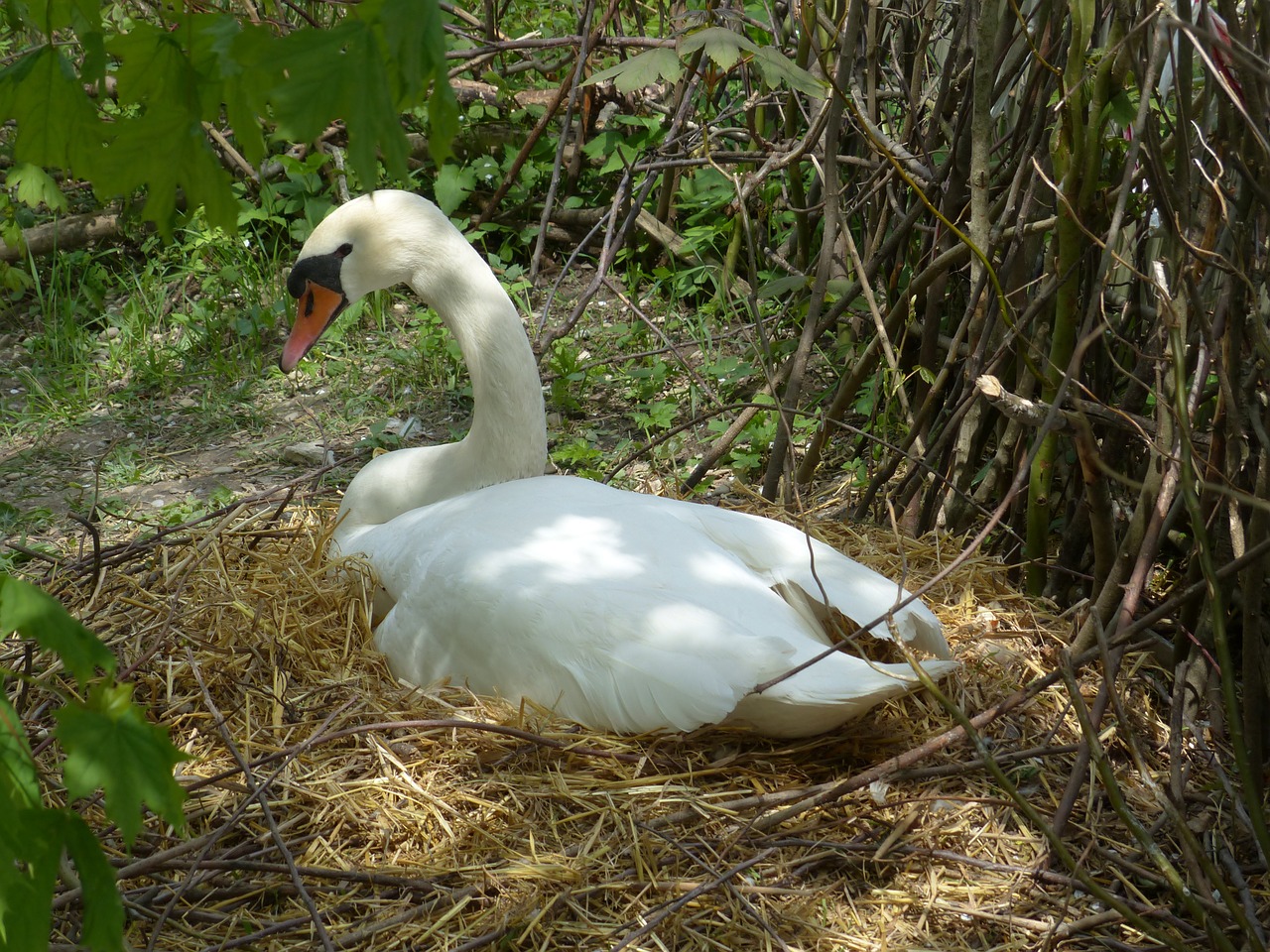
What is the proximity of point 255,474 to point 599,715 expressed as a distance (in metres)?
2.64

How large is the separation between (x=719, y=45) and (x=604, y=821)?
5.39 feet

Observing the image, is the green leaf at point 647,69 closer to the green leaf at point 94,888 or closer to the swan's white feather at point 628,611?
the swan's white feather at point 628,611

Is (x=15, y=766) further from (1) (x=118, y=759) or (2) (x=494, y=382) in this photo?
(2) (x=494, y=382)

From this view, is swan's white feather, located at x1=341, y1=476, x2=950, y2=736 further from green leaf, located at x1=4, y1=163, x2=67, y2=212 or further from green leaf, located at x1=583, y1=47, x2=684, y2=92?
green leaf, located at x1=4, y1=163, x2=67, y2=212

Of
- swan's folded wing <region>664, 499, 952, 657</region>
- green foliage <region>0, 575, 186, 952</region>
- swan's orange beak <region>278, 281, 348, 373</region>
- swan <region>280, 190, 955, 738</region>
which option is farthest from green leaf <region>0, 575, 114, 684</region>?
swan's orange beak <region>278, 281, 348, 373</region>

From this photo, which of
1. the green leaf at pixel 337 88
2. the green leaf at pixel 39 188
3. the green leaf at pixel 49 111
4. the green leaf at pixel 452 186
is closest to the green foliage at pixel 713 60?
the green leaf at pixel 49 111

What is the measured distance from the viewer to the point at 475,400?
10.6 ft

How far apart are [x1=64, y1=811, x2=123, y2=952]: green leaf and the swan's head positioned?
7.73 feet

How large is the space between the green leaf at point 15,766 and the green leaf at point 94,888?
5 centimetres

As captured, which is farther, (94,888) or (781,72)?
(781,72)

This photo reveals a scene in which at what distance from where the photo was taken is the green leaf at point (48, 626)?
3.75ft

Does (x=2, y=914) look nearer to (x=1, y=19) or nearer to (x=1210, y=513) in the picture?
(x=1, y=19)

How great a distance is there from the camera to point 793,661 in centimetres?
228

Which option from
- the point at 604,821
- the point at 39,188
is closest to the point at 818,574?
the point at 604,821
